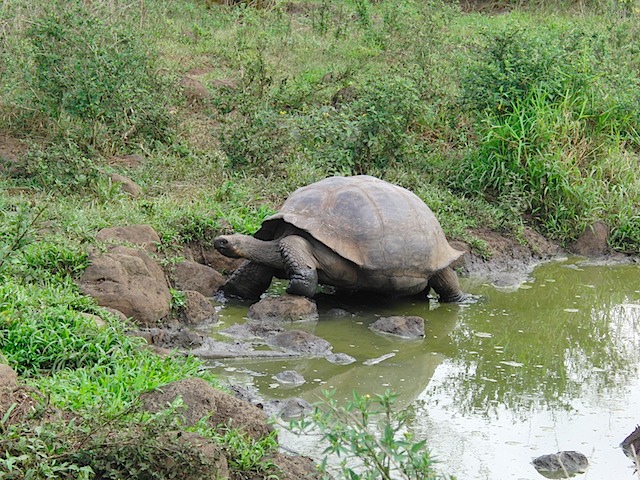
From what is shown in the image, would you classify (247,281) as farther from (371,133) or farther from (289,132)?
(371,133)

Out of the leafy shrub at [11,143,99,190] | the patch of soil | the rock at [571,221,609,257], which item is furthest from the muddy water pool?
the leafy shrub at [11,143,99,190]

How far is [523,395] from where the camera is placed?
540 cm

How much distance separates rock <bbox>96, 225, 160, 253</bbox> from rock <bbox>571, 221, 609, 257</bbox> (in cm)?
405

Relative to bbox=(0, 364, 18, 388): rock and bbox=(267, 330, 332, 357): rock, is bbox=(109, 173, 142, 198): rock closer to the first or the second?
bbox=(267, 330, 332, 357): rock

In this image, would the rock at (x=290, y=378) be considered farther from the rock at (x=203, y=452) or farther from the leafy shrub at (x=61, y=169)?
the leafy shrub at (x=61, y=169)

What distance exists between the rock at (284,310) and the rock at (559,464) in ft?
7.94

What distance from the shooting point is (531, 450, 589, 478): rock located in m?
4.34

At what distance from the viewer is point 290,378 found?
537 cm

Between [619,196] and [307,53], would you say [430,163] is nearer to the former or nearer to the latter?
[619,196]

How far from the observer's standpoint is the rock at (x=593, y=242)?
29.3 ft

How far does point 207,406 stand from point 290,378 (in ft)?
4.27

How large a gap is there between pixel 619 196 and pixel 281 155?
3.14 meters

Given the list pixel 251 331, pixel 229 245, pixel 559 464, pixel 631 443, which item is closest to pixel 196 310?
pixel 251 331

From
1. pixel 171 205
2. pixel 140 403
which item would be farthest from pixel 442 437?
pixel 171 205
